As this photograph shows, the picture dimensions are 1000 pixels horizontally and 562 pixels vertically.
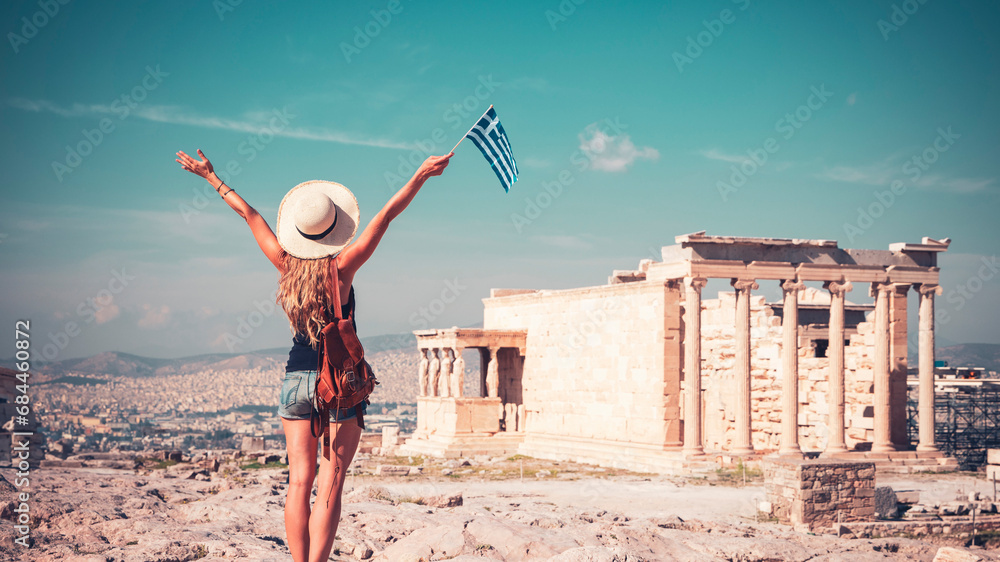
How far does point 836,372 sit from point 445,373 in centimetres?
1222

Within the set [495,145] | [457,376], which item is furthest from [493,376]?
[495,145]

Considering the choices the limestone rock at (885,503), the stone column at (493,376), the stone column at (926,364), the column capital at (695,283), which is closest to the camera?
the limestone rock at (885,503)

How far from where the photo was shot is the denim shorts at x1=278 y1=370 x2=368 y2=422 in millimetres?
5770

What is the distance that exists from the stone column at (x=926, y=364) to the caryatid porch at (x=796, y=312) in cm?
3

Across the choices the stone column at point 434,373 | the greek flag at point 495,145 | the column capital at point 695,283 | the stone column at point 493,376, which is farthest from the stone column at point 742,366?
the greek flag at point 495,145

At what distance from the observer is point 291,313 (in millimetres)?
5797

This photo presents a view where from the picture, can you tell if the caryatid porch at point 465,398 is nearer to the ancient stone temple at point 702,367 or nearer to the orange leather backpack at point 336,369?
the ancient stone temple at point 702,367

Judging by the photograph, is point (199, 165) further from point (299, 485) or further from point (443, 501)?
point (443, 501)

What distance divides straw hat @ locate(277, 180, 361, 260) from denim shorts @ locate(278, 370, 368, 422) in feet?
2.30

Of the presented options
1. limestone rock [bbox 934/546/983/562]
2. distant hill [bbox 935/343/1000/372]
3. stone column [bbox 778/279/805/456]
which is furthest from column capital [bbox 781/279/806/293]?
distant hill [bbox 935/343/1000/372]

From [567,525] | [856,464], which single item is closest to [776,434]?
[856,464]

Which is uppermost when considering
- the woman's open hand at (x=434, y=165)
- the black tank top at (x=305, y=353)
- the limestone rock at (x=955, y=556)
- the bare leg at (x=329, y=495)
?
the woman's open hand at (x=434, y=165)

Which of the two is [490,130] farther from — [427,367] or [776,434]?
[427,367]

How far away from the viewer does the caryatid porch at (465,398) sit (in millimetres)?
31031
